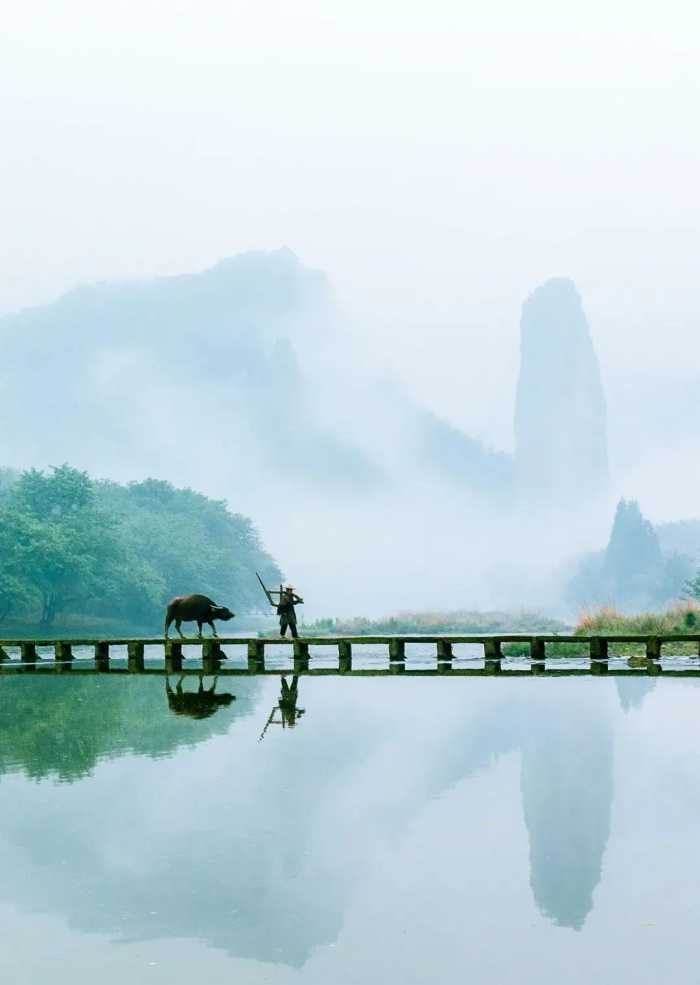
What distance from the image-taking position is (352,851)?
45.9ft

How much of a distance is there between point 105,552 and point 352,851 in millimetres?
78532

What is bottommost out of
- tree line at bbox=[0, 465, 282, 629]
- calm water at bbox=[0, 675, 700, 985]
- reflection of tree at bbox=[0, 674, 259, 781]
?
calm water at bbox=[0, 675, 700, 985]

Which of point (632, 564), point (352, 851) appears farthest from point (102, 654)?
point (632, 564)

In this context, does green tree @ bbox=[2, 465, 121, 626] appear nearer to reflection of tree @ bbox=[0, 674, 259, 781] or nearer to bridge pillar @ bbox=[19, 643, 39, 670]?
bridge pillar @ bbox=[19, 643, 39, 670]

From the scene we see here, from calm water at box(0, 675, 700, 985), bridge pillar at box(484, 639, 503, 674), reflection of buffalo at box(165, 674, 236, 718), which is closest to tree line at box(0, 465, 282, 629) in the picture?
bridge pillar at box(484, 639, 503, 674)

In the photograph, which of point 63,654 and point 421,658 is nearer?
point 63,654

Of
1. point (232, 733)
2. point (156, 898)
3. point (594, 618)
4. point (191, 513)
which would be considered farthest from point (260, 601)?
point (156, 898)

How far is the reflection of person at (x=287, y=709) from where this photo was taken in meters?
24.8

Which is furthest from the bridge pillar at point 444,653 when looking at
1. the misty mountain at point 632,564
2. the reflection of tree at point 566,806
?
the misty mountain at point 632,564

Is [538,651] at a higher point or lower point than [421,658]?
higher

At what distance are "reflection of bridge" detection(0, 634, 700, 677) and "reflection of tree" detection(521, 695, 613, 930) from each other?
44.8 ft

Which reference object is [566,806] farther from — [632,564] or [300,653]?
[632,564]

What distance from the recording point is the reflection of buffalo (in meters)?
27.4

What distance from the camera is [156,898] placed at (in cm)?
1210
